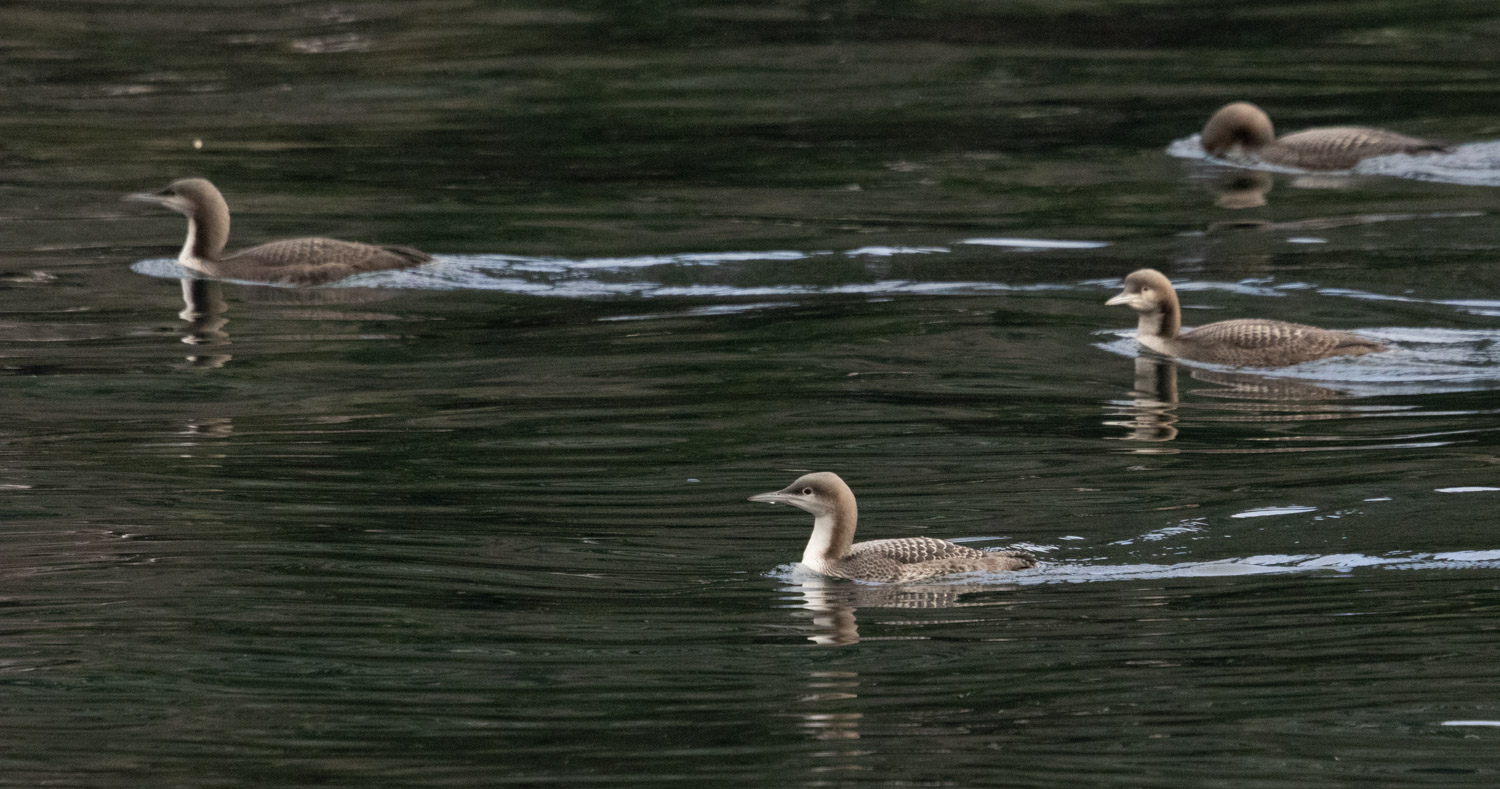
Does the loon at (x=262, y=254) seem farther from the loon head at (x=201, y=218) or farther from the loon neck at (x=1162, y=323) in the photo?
the loon neck at (x=1162, y=323)

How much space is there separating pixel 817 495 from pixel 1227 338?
6110mm

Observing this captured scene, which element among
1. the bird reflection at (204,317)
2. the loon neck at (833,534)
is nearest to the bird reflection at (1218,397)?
the loon neck at (833,534)

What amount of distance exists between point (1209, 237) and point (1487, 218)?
2725 millimetres

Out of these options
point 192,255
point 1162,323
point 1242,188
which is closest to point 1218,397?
point 1162,323

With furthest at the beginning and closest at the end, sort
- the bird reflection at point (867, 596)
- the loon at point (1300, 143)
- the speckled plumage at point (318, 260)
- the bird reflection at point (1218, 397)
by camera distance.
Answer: the loon at point (1300, 143) < the speckled plumage at point (318, 260) < the bird reflection at point (1218, 397) < the bird reflection at point (867, 596)

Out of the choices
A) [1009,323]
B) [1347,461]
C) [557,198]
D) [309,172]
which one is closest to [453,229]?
[557,198]

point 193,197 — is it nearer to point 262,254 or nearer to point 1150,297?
point 262,254

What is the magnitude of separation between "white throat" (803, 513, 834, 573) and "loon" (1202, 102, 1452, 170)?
14304mm

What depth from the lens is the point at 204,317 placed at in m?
18.2

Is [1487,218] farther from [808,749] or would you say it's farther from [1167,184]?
[808,749]

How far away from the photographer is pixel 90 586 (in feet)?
36.2

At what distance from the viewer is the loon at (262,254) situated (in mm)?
19141

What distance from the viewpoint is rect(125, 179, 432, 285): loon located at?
19.1m

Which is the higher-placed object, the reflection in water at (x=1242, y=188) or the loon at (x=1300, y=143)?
the loon at (x=1300, y=143)
